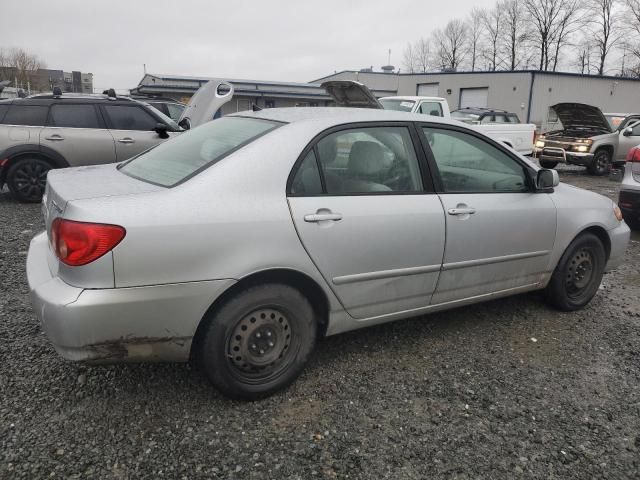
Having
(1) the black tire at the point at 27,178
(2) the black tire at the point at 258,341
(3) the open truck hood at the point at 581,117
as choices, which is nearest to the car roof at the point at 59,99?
(1) the black tire at the point at 27,178

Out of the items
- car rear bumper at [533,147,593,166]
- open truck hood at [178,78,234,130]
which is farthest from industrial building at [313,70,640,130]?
open truck hood at [178,78,234,130]

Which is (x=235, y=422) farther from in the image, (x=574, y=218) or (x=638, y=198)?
(x=638, y=198)

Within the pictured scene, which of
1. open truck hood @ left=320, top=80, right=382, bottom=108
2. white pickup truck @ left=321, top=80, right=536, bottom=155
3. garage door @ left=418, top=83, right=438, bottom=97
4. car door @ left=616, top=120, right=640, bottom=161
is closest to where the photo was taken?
open truck hood @ left=320, top=80, right=382, bottom=108

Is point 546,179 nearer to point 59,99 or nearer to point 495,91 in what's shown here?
point 59,99

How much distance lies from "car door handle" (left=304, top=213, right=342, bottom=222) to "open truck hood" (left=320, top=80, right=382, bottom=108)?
6.19 meters

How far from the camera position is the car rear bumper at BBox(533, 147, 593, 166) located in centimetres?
1310

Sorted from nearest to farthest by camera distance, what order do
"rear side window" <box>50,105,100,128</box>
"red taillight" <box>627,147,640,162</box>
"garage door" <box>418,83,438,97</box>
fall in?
"red taillight" <box>627,147,640,162</box> < "rear side window" <box>50,105,100,128</box> < "garage door" <box>418,83,438,97</box>

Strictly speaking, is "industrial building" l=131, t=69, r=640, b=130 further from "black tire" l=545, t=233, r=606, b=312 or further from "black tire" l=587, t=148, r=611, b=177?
"black tire" l=545, t=233, r=606, b=312

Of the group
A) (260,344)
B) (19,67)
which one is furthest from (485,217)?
(19,67)

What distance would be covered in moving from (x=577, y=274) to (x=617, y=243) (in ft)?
1.52

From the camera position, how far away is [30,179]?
24.4ft

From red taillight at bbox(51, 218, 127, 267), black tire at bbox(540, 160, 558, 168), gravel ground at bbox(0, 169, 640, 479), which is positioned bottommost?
gravel ground at bbox(0, 169, 640, 479)

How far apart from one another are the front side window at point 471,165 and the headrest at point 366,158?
0.40 m

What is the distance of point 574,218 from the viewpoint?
3.79m
